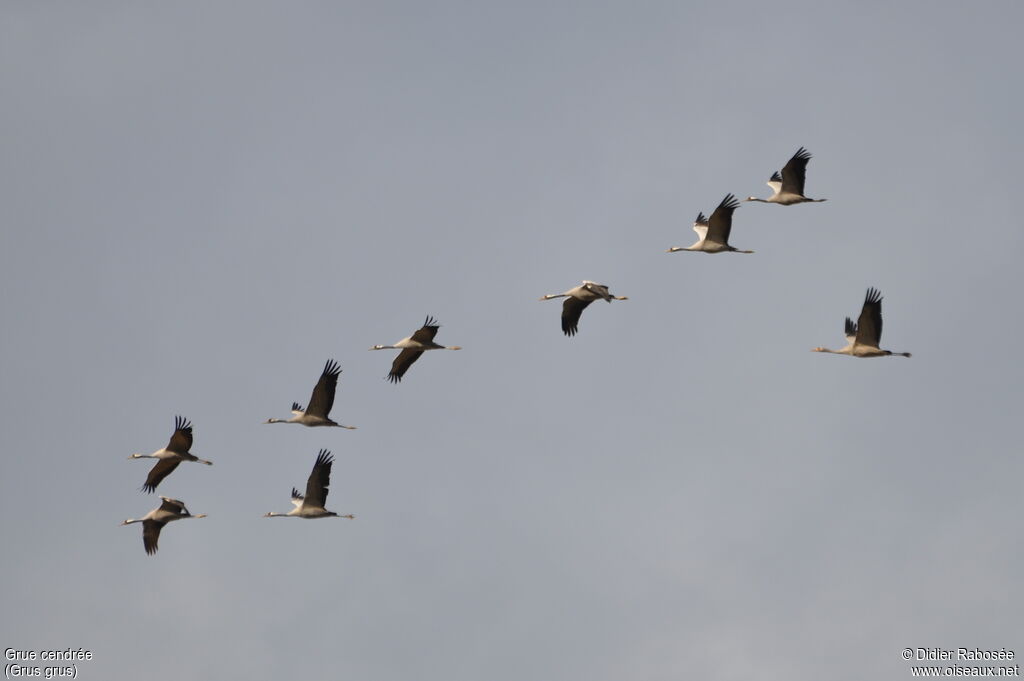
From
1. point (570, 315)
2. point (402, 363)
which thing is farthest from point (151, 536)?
point (570, 315)

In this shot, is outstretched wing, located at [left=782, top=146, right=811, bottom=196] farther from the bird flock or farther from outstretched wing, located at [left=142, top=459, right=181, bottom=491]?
outstretched wing, located at [left=142, top=459, right=181, bottom=491]

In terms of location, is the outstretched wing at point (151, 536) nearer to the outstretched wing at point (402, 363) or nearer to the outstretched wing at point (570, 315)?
the outstretched wing at point (402, 363)

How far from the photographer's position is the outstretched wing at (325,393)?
45250 millimetres

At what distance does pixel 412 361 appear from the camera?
47.6 metres

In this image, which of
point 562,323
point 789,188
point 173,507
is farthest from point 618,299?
point 173,507

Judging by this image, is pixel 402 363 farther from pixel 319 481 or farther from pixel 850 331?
pixel 850 331

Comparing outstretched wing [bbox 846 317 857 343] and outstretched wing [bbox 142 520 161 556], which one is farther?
outstretched wing [bbox 142 520 161 556]

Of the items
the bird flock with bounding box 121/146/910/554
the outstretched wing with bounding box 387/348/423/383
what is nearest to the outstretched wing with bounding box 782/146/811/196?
the bird flock with bounding box 121/146/910/554

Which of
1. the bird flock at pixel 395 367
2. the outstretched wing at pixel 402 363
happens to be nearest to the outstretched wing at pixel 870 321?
the bird flock at pixel 395 367

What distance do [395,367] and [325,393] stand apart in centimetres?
234

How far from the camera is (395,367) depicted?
4731 cm

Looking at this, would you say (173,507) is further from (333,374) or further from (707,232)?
(707,232)

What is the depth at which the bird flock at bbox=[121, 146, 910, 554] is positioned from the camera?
45.3 meters

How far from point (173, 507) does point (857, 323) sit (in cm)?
1713
